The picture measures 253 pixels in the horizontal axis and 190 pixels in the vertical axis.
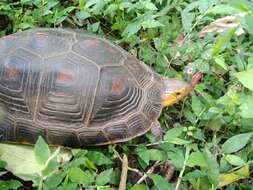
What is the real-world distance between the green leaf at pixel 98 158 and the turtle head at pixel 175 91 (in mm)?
460

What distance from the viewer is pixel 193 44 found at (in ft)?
8.83

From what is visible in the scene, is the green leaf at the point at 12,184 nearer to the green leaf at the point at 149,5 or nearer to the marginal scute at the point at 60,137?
the marginal scute at the point at 60,137

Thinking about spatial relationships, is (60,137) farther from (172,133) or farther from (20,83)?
(172,133)

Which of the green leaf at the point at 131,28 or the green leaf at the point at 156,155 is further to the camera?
the green leaf at the point at 131,28

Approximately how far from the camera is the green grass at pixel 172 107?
1.89m

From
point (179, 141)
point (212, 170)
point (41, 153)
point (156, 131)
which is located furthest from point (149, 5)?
point (41, 153)

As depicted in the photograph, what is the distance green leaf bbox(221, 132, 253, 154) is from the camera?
2074mm

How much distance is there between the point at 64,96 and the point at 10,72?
0.28m

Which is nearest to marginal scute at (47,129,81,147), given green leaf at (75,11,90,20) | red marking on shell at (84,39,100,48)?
red marking on shell at (84,39,100,48)

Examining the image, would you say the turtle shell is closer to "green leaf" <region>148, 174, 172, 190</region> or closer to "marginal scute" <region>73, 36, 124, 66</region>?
"marginal scute" <region>73, 36, 124, 66</region>

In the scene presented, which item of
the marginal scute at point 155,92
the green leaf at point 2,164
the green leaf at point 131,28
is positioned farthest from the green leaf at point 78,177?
the green leaf at point 131,28

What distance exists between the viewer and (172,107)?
255 centimetres

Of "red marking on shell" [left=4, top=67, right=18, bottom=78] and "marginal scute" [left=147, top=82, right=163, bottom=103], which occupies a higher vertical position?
"red marking on shell" [left=4, top=67, right=18, bottom=78]

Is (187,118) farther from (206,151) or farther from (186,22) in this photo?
(186,22)
